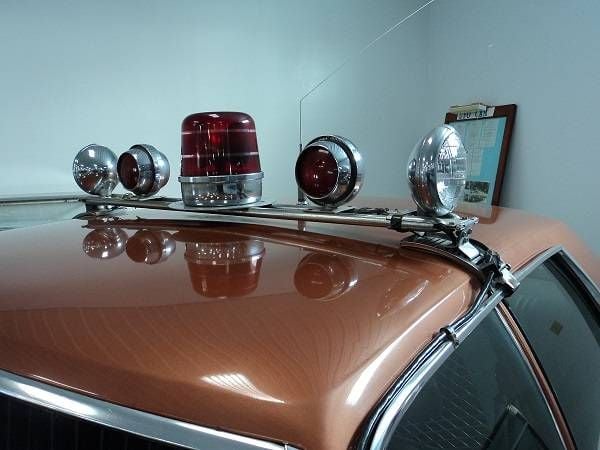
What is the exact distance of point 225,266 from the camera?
580 millimetres

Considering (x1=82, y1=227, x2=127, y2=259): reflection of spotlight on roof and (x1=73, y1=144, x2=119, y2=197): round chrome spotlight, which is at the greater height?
(x1=73, y1=144, x2=119, y2=197): round chrome spotlight

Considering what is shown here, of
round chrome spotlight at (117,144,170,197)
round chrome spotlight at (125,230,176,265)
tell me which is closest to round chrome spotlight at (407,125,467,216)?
round chrome spotlight at (125,230,176,265)

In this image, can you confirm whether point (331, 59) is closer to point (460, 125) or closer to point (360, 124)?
point (360, 124)

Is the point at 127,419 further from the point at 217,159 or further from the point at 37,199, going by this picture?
the point at 37,199

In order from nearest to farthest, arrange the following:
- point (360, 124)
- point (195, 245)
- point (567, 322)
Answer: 1. point (195, 245)
2. point (567, 322)
3. point (360, 124)

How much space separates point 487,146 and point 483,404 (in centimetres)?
247

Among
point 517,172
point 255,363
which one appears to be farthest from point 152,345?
point 517,172

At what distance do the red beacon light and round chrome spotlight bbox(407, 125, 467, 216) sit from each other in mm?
365

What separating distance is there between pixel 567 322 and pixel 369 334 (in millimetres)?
606

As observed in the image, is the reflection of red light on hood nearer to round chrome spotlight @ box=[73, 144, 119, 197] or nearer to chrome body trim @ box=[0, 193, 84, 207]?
round chrome spotlight @ box=[73, 144, 119, 197]

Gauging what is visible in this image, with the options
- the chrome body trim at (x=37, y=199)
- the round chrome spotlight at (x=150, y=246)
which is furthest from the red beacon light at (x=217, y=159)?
the chrome body trim at (x=37, y=199)

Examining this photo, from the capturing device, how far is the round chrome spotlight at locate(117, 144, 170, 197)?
103 cm

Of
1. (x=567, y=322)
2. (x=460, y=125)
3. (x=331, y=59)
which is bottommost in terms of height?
(x=567, y=322)

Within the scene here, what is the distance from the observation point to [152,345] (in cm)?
39
